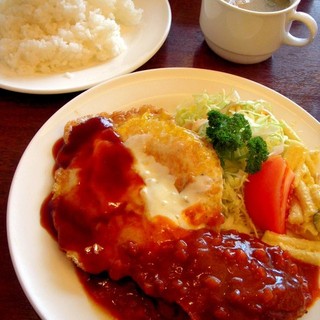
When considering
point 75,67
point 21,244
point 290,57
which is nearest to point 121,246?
point 21,244

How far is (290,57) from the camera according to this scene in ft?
10.1

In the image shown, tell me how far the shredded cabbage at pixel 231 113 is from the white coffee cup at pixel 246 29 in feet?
1.52

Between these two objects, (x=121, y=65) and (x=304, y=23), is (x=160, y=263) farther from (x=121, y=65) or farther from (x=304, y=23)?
(x=304, y=23)

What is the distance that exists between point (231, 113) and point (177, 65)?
32.4 inches

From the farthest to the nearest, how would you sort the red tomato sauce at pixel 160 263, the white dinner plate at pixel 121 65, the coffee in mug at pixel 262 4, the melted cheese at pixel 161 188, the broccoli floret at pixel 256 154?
the coffee in mug at pixel 262 4 < the white dinner plate at pixel 121 65 < the broccoli floret at pixel 256 154 < the melted cheese at pixel 161 188 < the red tomato sauce at pixel 160 263

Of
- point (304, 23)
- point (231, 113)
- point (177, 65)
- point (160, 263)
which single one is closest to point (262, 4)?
point (304, 23)

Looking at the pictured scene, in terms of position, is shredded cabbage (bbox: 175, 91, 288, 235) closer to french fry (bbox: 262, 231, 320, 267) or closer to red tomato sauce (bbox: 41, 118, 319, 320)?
french fry (bbox: 262, 231, 320, 267)

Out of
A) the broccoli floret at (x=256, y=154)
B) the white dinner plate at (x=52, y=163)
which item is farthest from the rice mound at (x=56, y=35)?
the broccoli floret at (x=256, y=154)

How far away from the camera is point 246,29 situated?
102 inches

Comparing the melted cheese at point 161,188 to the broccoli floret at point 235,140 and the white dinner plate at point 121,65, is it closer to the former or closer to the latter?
the broccoli floret at point 235,140

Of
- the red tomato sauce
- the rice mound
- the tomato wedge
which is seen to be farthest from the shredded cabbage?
the rice mound

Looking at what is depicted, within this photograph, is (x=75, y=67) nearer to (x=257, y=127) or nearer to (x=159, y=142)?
(x=159, y=142)

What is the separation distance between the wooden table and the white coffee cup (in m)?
0.15

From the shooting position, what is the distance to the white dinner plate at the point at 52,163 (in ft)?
5.36
